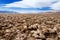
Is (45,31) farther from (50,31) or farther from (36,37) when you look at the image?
(36,37)

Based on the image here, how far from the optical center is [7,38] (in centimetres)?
606

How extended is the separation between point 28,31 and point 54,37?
4.54 feet

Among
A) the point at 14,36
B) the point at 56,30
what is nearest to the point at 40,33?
the point at 56,30

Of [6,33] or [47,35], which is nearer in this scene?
[47,35]

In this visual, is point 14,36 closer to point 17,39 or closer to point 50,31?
point 17,39

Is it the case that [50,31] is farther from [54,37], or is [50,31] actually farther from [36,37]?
[36,37]

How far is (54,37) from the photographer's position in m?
5.93

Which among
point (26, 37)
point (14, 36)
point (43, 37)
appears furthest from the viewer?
point (14, 36)

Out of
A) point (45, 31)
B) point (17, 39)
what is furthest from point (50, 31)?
point (17, 39)

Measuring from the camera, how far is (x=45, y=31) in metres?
6.27

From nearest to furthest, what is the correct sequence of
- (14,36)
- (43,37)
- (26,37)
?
(43,37) → (26,37) → (14,36)

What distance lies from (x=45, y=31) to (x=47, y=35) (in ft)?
0.73

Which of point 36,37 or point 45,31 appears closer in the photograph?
point 36,37

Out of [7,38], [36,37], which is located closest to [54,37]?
[36,37]
